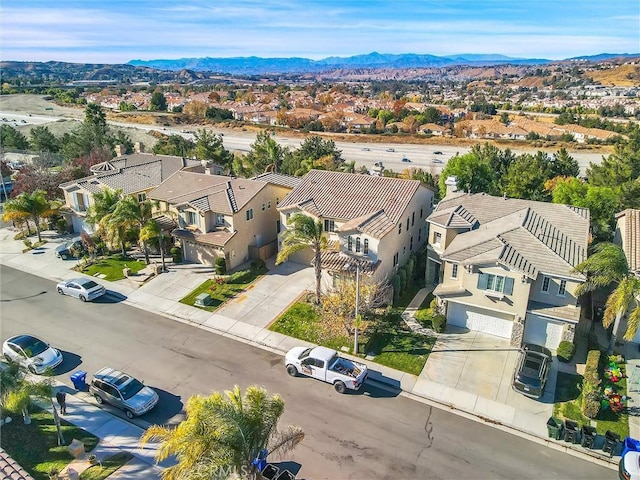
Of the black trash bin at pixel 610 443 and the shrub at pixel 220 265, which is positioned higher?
the shrub at pixel 220 265

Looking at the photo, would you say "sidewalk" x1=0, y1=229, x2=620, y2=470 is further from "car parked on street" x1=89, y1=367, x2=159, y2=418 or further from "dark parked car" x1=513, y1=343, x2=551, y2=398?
"car parked on street" x1=89, y1=367, x2=159, y2=418

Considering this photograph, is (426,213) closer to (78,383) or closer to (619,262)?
(619,262)

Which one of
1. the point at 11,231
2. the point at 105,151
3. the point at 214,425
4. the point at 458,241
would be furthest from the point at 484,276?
the point at 105,151

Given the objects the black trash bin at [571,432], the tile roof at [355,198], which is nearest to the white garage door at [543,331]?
the black trash bin at [571,432]

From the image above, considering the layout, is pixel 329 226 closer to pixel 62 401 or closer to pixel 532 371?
pixel 532 371

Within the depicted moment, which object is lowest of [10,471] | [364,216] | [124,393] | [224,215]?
[124,393]

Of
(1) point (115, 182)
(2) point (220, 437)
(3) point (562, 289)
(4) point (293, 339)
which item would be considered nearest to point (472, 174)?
(3) point (562, 289)

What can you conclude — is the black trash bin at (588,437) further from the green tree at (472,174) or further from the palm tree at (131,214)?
the green tree at (472,174)
